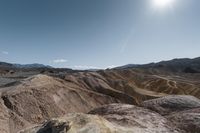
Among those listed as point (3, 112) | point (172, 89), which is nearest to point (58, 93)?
point (3, 112)

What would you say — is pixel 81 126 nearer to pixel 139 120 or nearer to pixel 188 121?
pixel 139 120

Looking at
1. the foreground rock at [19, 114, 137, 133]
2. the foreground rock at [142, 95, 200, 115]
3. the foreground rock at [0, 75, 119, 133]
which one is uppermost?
the foreground rock at [142, 95, 200, 115]

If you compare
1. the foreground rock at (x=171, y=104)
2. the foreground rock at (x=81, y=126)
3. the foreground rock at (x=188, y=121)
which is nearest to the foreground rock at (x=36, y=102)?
the foreground rock at (x=171, y=104)

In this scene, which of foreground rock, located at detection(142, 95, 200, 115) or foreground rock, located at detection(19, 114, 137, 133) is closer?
foreground rock, located at detection(19, 114, 137, 133)

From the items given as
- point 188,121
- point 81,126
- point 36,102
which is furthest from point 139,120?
point 36,102

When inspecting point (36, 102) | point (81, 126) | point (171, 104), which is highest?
point (171, 104)

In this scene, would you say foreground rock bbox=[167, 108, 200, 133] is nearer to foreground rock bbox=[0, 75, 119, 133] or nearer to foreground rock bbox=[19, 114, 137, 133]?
foreground rock bbox=[19, 114, 137, 133]

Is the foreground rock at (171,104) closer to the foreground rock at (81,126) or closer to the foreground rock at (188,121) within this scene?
the foreground rock at (188,121)

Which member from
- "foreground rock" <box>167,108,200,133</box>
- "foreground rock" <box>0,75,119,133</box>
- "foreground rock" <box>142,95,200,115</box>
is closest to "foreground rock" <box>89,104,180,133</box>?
"foreground rock" <box>167,108,200,133</box>

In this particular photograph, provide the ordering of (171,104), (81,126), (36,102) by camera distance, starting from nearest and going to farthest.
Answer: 1. (81,126)
2. (171,104)
3. (36,102)
